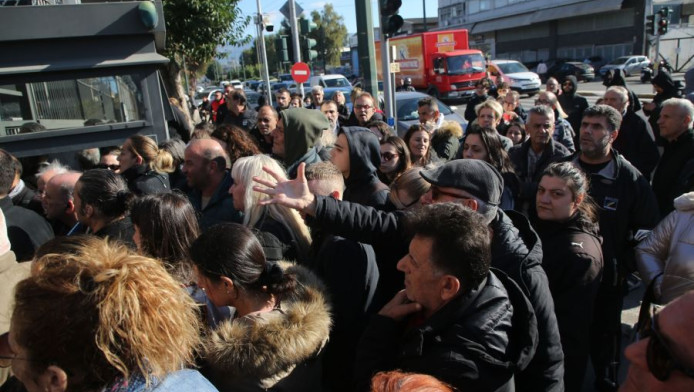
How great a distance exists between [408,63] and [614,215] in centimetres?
2543

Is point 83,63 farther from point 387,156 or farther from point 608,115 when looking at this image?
point 608,115

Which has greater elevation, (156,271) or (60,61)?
(60,61)

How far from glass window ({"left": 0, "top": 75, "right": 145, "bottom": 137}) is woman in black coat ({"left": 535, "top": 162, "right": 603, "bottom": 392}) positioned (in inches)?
170

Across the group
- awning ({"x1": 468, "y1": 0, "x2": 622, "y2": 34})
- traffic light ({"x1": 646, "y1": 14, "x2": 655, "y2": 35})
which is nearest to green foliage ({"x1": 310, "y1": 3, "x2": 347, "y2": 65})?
awning ({"x1": 468, "y1": 0, "x2": 622, "y2": 34})

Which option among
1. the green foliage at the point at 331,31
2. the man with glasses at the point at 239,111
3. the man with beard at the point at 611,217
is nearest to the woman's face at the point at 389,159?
the man with beard at the point at 611,217

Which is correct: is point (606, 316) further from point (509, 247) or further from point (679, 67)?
point (679, 67)

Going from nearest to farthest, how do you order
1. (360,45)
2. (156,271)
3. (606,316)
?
(156,271) < (606,316) < (360,45)

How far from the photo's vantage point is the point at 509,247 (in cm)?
224

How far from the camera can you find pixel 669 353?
1.15 metres

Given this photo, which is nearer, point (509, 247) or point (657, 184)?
point (509, 247)

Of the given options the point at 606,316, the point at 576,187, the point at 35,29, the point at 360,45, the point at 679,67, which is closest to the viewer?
the point at 576,187

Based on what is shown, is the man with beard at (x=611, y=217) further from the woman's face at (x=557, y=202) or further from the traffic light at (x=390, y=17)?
the traffic light at (x=390, y=17)

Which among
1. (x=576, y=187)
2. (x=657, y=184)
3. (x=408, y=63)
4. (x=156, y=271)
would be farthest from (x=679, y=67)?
(x=156, y=271)

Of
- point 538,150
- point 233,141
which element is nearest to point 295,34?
point 233,141
